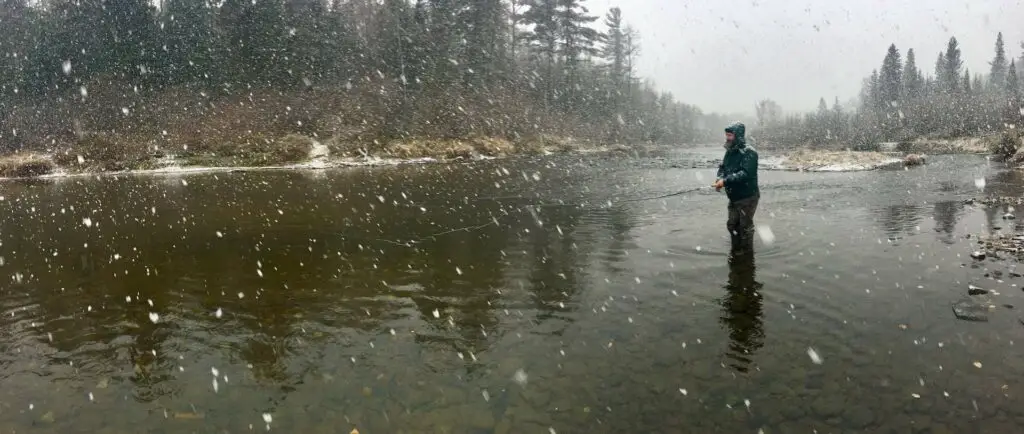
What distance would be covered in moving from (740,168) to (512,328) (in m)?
6.15

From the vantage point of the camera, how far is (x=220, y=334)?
7.18m

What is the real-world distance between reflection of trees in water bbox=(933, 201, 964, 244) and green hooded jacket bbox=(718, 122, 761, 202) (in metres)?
4.99

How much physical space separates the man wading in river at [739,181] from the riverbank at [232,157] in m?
36.5

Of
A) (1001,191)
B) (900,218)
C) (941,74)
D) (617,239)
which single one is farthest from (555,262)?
(941,74)

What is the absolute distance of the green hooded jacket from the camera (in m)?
10.3

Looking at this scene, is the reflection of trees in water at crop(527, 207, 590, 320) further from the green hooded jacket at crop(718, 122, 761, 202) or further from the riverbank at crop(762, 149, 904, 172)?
the riverbank at crop(762, 149, 904, 172)

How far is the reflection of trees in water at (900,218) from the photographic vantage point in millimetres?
13188

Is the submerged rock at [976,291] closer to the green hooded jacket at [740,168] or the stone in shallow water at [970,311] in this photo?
the stone in shallow water at [970,311]

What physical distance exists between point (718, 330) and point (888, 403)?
2.09 metres

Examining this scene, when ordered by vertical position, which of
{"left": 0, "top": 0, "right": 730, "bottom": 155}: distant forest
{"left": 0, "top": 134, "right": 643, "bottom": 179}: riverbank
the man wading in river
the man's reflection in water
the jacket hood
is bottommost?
the man's reflection in water

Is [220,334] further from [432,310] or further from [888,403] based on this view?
[888,403]

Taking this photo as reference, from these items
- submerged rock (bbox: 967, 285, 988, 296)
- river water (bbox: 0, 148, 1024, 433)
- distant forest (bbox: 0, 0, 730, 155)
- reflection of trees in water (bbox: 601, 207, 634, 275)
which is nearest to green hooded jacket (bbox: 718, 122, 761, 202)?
river water (bbox: 0, 148, 1024, 433)

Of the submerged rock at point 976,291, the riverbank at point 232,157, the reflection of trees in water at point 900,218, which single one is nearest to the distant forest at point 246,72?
the riverbank at point 232,157

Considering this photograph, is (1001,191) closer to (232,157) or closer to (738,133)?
(738,133)
